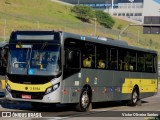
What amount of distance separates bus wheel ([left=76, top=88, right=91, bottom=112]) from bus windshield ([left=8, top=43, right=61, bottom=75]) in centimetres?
191

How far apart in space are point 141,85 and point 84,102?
6.56m

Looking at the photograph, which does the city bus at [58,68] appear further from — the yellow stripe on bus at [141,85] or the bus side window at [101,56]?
the yellow stripe on bus at [141,85]

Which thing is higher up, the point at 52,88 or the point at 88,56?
the point at 88,56

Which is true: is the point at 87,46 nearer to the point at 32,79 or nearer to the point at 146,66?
the point at 32,79

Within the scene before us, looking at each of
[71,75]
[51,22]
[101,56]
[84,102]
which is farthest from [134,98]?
[51,22]

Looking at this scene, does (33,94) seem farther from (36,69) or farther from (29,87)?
(36,69)

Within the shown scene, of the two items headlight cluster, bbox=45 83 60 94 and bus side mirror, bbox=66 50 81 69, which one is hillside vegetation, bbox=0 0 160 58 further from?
headlight cluster, bbox=45 83 60 94

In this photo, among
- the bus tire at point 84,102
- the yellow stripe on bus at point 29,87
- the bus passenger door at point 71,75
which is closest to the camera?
the yellow stripe on bus at point 29,87

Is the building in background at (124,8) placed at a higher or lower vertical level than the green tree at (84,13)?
higher

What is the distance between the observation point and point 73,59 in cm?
1727

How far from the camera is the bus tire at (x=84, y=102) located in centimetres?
1795

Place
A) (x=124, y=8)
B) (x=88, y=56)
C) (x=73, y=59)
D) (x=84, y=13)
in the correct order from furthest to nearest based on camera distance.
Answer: (x=124, y=8) < (x=84, y=13) < (x=88, y=56) < (x=73, y=59)

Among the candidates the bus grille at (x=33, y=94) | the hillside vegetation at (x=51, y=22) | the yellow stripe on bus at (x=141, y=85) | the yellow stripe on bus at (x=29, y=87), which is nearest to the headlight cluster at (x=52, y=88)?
the yellow stripe on bus at (x=29, y=87)

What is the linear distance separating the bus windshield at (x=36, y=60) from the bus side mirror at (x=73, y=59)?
0.44 m
